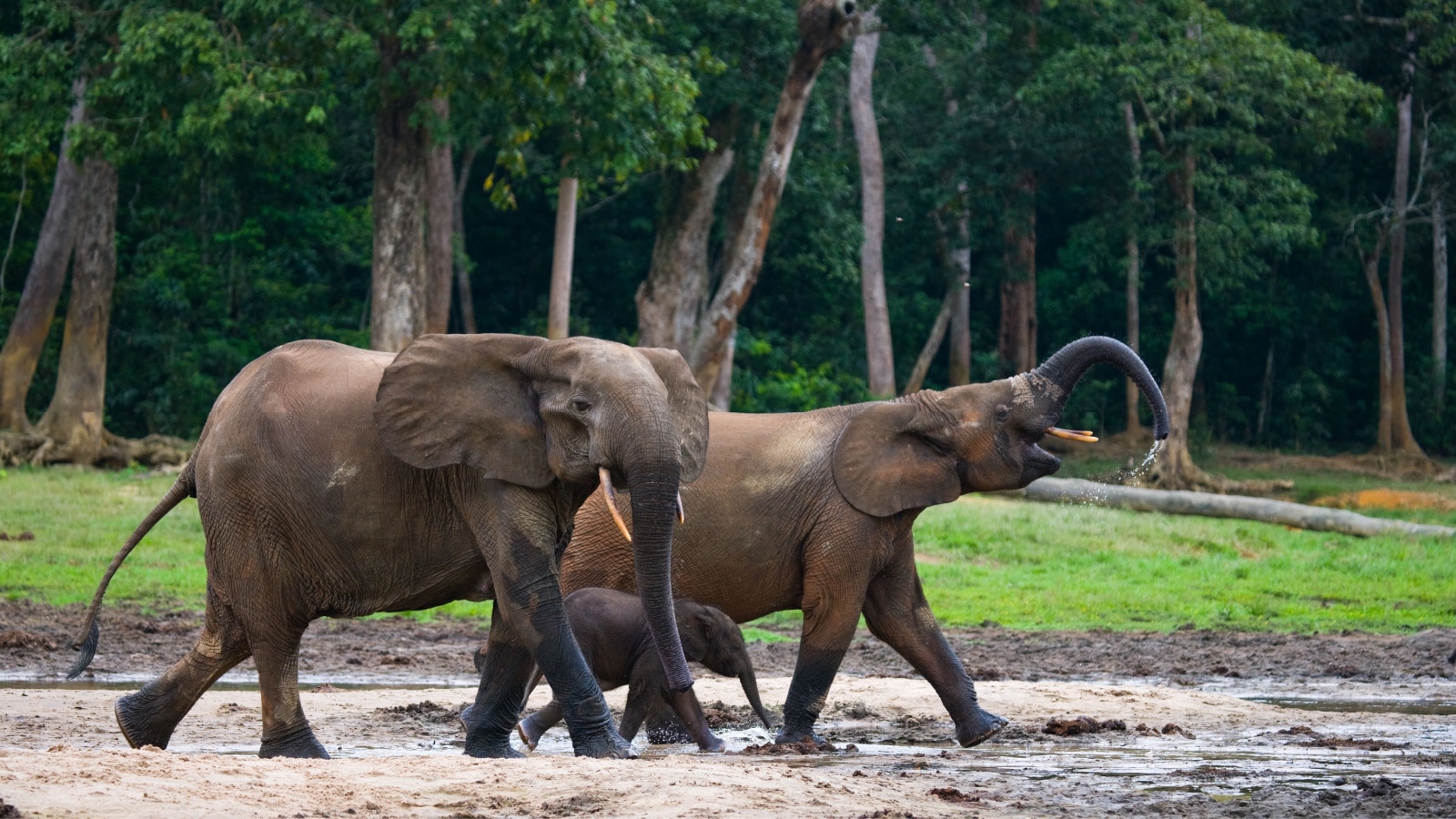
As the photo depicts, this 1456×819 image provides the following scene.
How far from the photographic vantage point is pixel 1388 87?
118 feet

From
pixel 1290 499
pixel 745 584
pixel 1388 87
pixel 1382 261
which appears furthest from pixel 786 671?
pixel 1382 261

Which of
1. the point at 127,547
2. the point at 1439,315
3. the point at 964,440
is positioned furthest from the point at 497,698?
the point at 1439,315

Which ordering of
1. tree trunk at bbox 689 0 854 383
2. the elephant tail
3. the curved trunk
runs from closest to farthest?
1. the elephant tail
2. the curved trunk
3. tree trunk at bbox 689 0 854 383

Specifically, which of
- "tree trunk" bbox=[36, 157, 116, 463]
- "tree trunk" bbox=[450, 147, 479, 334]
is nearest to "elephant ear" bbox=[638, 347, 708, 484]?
"tree trunk" bbox=[36, 157, 116, 463]

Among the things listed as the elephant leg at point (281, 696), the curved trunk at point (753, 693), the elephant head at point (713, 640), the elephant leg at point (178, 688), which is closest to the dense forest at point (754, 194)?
the elephant head at point (713, 640)

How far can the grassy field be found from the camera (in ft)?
52.4

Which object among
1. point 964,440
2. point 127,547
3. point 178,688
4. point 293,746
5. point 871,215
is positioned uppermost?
point 871,215

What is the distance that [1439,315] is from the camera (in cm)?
3759

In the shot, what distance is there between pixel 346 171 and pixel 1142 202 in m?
14.5

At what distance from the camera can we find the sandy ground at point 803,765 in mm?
6500

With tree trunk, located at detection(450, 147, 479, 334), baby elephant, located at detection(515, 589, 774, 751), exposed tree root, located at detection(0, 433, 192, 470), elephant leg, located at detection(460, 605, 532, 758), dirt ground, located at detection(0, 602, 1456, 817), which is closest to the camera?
dirt ground, located at detection(0, 602, 1456, 817)

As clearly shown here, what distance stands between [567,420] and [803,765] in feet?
6.50

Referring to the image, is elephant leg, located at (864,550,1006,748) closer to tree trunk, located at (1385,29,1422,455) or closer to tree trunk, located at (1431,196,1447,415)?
tree trunk, located at (1385,29,1422,455)

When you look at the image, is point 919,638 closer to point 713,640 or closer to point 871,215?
point 713,640
